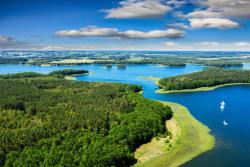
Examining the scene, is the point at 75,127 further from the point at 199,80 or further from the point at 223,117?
the point at 199,80

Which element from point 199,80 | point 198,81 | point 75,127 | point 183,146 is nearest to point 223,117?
point 183,146

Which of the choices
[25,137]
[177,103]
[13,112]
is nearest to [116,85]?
[177,103]

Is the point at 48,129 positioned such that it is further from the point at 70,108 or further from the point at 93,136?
the point at 70,108

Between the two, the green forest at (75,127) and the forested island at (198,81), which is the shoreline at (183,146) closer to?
the green forest at (75,127)

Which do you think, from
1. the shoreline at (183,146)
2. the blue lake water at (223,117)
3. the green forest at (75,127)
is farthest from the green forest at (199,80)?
the shoreline at (183,146)

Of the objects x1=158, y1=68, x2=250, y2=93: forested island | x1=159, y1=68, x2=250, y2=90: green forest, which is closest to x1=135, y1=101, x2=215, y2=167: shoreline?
x1=158, y1=68, x2=250, y2=93: forested island
